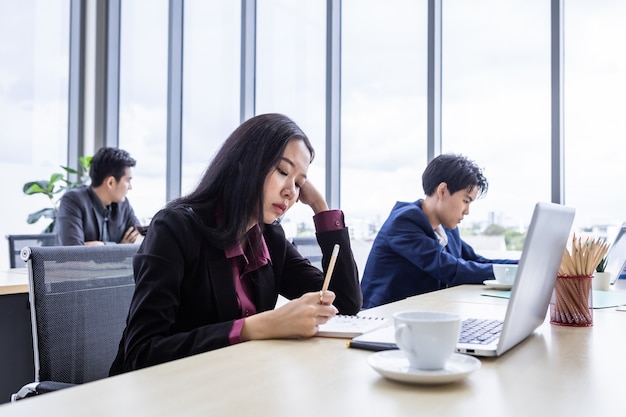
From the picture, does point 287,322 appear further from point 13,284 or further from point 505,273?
point 13,284

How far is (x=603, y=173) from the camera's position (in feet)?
10.8

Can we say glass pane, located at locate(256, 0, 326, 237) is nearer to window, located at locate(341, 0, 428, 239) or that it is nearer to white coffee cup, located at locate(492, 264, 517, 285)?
window, located at locate(341, 0, 428, 239)

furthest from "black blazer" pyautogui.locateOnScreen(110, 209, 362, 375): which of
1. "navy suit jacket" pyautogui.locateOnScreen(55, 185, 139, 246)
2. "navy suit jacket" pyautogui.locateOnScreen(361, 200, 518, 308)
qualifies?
"navy suit jacket" pyautogui.locateOnScreen(55, 185, 139, 246)

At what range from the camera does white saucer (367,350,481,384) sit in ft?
2.32

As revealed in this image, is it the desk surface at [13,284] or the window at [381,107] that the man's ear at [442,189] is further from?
the desk surface at [13,284]

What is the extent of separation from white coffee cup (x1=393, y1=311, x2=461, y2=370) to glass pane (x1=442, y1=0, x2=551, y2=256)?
9.32ft

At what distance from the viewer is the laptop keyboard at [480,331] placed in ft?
3.17

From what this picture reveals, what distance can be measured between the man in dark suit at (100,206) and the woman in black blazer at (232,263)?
90.9 inches

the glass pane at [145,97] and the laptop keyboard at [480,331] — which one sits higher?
the glass pane at [145,97]

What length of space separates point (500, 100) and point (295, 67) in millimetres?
1598

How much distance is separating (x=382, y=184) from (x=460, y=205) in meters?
1.73

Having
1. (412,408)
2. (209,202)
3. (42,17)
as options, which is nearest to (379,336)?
(412,408)

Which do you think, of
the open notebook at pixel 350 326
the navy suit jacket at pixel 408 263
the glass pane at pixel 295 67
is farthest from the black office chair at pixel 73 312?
the glass pane at pixel 295 67

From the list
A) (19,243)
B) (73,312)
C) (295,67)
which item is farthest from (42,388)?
(295,67)
